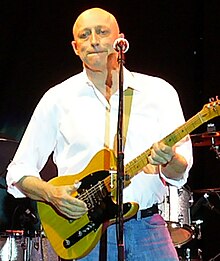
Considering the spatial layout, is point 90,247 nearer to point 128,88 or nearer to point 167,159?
point 167,159

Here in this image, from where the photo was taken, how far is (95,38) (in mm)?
2496

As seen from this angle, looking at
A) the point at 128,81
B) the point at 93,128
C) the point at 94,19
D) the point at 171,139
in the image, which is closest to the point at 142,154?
the point at 171,139

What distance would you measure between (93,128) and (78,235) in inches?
17.8

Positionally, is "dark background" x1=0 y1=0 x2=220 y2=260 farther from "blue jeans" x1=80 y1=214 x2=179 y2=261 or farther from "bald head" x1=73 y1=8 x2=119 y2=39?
"blue jeans" x1=80 y1=214 x2=179 y2=261

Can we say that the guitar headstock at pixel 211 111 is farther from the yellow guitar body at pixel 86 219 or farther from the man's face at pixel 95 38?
the man's face at pixel 95 38

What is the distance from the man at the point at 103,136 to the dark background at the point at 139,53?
2643 mm

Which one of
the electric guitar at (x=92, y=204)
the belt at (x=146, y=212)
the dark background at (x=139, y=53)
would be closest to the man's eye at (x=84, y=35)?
the electric guitar at (x=92, y=204)

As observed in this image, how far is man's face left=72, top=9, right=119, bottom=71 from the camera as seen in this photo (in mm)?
2465

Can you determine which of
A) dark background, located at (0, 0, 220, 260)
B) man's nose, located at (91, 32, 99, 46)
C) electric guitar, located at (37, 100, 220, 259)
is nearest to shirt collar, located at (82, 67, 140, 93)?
man's nose, located at (91, 32, 99, 46)

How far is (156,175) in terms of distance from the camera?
229 cm

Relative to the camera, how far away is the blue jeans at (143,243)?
84.1 inches

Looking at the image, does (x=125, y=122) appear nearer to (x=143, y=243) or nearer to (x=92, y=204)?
(x=92, y=204)

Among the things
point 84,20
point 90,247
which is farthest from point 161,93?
point 90,247

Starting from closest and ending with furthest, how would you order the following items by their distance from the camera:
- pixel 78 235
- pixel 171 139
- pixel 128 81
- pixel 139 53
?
pixel 171 139
pixel 78 235
pixel 128 81
pixel 139 53
